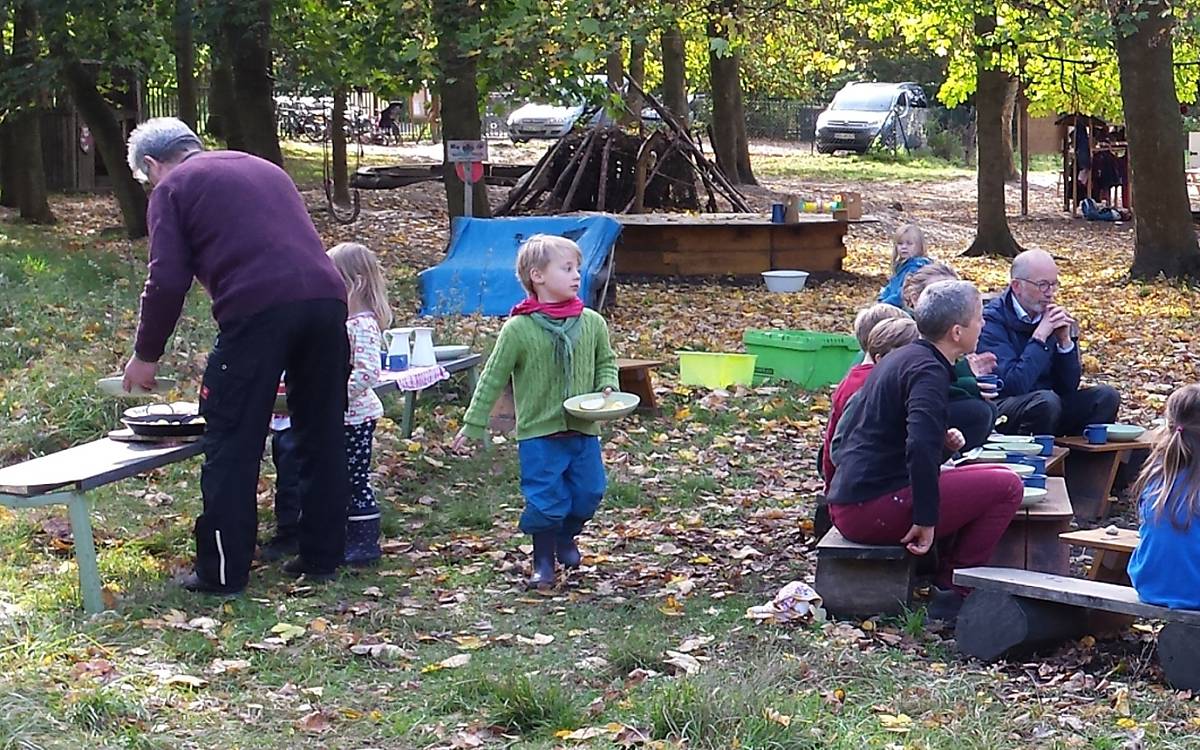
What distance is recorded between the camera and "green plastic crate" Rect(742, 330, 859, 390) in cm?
1059

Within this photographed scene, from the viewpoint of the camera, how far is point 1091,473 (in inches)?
297

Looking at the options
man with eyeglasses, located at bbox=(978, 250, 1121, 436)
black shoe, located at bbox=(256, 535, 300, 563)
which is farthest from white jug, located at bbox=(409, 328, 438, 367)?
man with eyeglasses, located at bbox=(978, 250, 1121, 436)

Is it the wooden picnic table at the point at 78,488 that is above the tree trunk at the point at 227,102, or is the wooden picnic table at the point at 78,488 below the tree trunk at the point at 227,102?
below

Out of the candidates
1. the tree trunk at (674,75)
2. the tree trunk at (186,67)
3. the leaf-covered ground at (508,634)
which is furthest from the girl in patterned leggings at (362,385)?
the tree trunk at (674,75)

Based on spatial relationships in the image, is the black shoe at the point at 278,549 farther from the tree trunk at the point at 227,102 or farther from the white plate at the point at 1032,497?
the tree trunk at the point at 227,102

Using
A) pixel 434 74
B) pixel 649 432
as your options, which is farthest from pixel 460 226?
pixel 649 432

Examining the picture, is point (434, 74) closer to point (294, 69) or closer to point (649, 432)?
point (649, 432)

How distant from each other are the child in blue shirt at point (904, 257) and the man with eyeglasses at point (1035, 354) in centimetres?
87

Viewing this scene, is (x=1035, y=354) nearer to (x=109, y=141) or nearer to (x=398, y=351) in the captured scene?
(x=398, y=351)

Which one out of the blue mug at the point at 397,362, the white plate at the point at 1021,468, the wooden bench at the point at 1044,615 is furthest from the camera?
the blue mug at the point at 397,362

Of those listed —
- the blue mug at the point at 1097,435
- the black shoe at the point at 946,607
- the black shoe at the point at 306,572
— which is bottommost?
the black shoe at the point at 946,607

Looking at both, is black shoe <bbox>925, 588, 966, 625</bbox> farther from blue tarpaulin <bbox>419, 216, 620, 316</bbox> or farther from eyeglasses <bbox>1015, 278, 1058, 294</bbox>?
blue tarpaulin <bbox>419, 216, 620, 316</bbox>

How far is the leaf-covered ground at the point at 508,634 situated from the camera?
455 centimetres

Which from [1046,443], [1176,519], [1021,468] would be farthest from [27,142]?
[1176,519]
